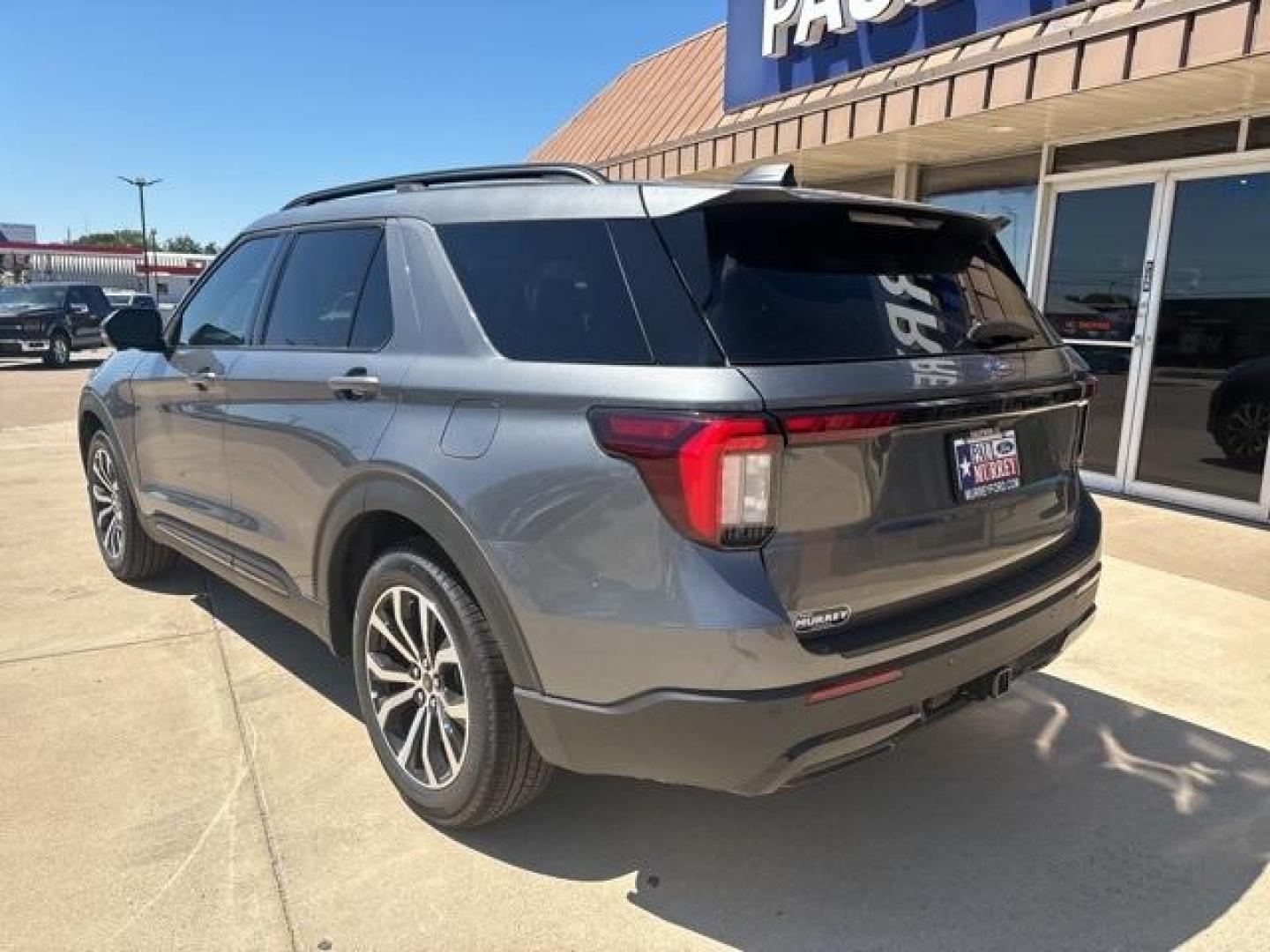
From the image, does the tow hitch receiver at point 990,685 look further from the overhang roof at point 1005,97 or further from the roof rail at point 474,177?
the overhang roof at point 1005,97

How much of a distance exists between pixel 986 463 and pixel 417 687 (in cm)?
172

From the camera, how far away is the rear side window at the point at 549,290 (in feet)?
7.41

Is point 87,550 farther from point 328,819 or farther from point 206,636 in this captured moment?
point 328,819

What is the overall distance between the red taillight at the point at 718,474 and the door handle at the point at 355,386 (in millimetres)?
1114

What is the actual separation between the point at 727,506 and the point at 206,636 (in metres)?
3.16

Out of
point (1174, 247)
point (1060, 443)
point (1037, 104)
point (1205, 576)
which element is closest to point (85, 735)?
point (1060, 443)

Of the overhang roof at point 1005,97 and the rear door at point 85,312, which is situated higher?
the overhang roof at point 1005,97

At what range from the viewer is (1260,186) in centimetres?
606

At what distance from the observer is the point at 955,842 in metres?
2.71

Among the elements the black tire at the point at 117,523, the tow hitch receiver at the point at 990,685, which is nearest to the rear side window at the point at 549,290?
the tow hitch receiver at the point at 990,685

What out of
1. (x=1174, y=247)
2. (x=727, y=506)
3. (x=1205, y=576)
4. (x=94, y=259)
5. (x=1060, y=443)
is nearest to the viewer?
(x=727, y=506)

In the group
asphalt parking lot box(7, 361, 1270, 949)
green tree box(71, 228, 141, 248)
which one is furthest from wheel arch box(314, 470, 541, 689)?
green tree box(71, 228, 141, 248)

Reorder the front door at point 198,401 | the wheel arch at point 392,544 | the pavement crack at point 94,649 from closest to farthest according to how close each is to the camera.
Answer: the wheel arch at point 392,544
the front door at point 198,401
the pavement crack at point 94,649

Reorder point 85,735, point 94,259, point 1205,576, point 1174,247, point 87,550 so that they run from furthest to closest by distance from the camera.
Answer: point 94,259
point 1174,247
point 87,550
point 1205,576
point 85,735
